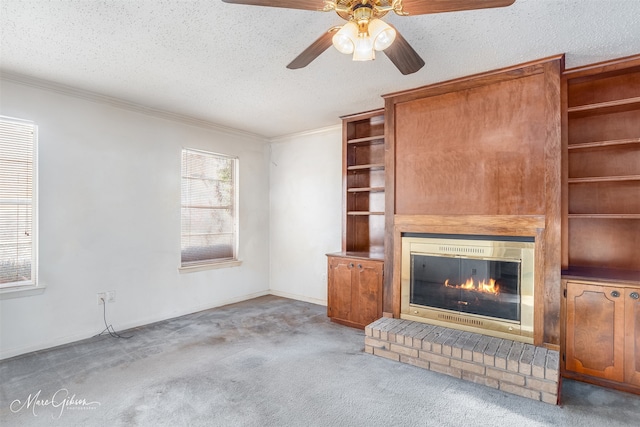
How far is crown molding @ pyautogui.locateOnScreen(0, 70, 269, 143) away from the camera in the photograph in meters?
3.06

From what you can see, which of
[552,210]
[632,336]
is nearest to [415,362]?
[632,336]

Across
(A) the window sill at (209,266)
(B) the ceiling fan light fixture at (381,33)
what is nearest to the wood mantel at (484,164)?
(B) the ceiling fan light fixture at (381,33)

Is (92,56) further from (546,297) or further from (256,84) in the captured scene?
(546,297)

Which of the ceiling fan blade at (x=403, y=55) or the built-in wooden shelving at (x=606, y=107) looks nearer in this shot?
the ceiling fan blade at (x=403, y=55)

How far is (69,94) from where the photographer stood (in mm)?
3361

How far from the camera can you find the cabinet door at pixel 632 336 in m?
2.42

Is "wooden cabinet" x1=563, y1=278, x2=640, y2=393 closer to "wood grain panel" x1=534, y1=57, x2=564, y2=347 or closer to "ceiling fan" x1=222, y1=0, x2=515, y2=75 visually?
"wood grain panel" x1=534, y1=57, x2=564, y2=347

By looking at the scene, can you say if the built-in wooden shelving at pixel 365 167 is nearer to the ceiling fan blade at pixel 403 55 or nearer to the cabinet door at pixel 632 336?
the ceiling fan blade at pixel 403 55

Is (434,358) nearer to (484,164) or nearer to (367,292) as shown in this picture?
(367,292)

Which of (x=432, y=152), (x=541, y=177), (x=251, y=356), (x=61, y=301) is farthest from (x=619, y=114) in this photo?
(x=61, y=301)

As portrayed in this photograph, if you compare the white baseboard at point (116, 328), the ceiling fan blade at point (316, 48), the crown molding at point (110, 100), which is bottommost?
the white baseboard at point (116, 328)

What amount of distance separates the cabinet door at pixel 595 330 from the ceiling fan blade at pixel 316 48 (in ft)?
8.72

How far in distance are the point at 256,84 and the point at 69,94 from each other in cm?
198

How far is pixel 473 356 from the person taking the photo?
8.52ft
